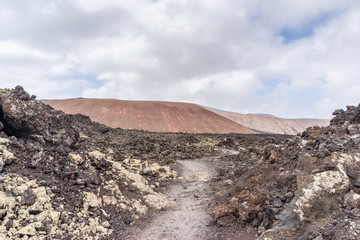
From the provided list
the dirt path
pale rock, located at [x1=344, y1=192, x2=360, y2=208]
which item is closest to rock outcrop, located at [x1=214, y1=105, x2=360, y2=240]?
pale rock, located at [x1=344, y1=192, x2=360, y2=208]

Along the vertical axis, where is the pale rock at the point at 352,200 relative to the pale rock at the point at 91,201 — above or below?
above

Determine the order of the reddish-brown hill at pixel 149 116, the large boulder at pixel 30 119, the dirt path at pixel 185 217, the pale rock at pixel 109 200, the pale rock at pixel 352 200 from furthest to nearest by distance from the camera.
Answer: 1. the reddish-brown hill at pixel 149 116
2. the large boulder at pixel 30 119
3. the pale rock at pixel 109 200
4. the dirt path at pixel 185 217
5. the pale rock at pixel 352 200

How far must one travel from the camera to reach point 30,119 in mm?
8125

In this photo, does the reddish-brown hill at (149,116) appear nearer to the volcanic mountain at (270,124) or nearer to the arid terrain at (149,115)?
the arid terrain at (149,115)

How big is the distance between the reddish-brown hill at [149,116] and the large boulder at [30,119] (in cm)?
2464

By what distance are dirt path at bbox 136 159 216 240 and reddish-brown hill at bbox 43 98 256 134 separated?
24.7 metres

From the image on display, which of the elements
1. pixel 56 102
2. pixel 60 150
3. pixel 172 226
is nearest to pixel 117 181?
pixel 60 150

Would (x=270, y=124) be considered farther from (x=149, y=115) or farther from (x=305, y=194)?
(x=305, y=194)

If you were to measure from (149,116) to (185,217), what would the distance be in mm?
31595

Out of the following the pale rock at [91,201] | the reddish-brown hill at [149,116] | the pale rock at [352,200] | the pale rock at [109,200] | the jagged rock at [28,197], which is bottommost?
the pale rock at [109,200]

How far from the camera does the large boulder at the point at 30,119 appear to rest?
784cm

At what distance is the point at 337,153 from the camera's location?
5.85 metres

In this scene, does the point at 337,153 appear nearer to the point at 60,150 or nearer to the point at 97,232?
the point at 97,232

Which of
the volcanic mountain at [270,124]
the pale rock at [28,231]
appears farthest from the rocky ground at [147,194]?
the volcanic mountain at [270,124]
